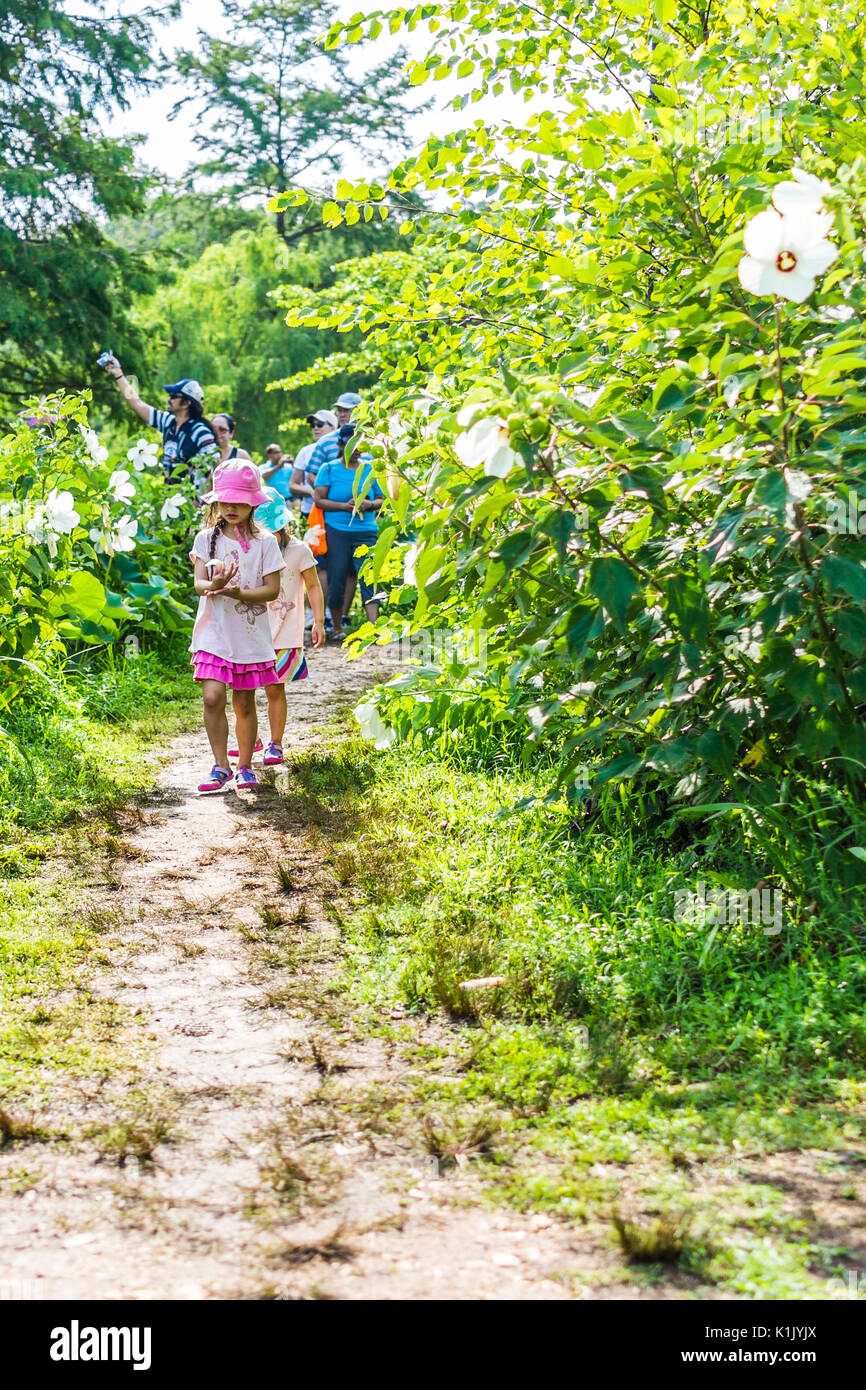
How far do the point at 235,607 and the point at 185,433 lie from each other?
4.02 metres

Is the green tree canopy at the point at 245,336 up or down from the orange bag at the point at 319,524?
up

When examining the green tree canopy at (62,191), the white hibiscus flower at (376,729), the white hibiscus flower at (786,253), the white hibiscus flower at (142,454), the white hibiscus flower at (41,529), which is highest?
the green tree canopy at (62,191)

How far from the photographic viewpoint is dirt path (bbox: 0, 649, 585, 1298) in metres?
2.00

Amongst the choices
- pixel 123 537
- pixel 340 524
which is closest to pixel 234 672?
pixel 123 537

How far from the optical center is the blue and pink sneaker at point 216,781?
18.1 ft

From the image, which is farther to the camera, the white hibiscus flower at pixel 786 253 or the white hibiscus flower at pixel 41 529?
the white hibiscus flower at pixel 41 529

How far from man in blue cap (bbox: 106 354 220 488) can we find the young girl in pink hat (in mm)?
3480

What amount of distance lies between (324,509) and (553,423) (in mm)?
7300

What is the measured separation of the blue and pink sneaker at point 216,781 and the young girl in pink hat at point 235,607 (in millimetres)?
14

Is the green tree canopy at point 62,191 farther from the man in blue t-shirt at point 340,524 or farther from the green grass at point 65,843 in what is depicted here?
the green grass at point 65,843

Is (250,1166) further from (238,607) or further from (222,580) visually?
(238,607)

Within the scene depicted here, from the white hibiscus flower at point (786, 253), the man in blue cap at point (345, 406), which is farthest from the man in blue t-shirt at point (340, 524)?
the white hibiscus flower at point (786, 253)
